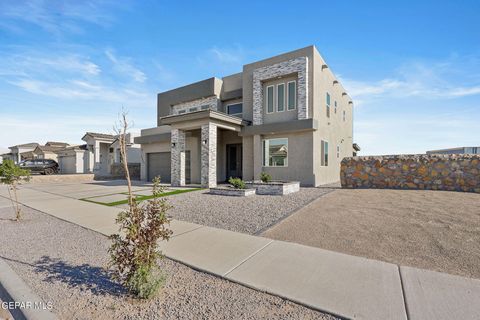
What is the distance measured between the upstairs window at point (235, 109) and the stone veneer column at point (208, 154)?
157 inches

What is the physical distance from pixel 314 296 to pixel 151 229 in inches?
94.4

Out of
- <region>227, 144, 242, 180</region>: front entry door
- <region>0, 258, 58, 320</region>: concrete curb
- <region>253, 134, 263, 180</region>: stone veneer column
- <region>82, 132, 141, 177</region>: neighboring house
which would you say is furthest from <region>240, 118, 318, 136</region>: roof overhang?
<region>82, 132, 141, 177</region>: neighboring house

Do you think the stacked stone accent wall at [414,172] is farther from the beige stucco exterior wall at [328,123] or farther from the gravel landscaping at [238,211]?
the gravel landscaping at [238,211]

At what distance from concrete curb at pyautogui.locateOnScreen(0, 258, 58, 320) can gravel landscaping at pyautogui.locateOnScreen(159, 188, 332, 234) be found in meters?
3.85

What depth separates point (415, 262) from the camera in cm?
394

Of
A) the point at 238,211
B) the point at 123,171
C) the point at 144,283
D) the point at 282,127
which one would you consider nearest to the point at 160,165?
the point at 123,171

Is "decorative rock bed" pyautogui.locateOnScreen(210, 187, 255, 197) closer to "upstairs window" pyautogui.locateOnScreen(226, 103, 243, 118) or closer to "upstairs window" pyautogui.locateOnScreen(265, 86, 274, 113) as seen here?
"upstairs window" pyautogui.locateOnScreen(265, 86, 274, 113)

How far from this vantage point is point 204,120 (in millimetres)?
14445

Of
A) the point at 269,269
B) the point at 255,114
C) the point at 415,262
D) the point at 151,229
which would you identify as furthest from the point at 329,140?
the point at 151,229

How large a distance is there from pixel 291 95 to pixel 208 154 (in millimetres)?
6625

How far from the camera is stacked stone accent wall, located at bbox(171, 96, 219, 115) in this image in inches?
733

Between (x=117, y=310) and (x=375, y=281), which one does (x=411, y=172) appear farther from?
(x=117, y=310)

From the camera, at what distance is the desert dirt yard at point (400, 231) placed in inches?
161

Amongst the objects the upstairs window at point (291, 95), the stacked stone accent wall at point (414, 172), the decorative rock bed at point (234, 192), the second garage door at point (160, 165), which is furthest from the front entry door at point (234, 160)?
the stacked stone accent wall at point (414, 172)
